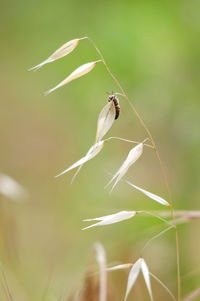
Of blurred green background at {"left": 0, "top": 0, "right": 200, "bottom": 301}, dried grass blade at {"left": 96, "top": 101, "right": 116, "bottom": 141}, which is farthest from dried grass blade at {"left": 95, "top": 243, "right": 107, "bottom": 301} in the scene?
dried grass blade at {"left": 96, "top": 101, "right": 116, "bottom": 141}

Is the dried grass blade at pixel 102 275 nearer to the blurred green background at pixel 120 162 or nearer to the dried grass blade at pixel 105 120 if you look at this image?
the blurred green background at pixel 120 162

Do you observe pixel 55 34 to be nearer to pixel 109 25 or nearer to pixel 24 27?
pixel 24 27

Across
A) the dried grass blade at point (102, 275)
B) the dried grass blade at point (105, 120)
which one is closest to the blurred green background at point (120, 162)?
the dried grass blade at point (102, 275)

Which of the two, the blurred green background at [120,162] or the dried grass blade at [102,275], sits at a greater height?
the dried grass blade at [102,275]

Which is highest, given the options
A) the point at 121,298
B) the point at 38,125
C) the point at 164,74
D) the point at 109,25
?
the point at 109,25

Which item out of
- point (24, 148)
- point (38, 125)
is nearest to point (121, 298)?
point (24, 148)

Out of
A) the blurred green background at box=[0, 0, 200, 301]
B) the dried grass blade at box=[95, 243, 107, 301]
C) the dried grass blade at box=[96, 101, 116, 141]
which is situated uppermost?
the dried grass blade at box=[96, 101, 116, 141]

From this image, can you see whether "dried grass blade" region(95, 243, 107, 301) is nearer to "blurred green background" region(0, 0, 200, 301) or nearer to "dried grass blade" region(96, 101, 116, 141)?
"blurred green background" region(0, 0, 200, 301)
